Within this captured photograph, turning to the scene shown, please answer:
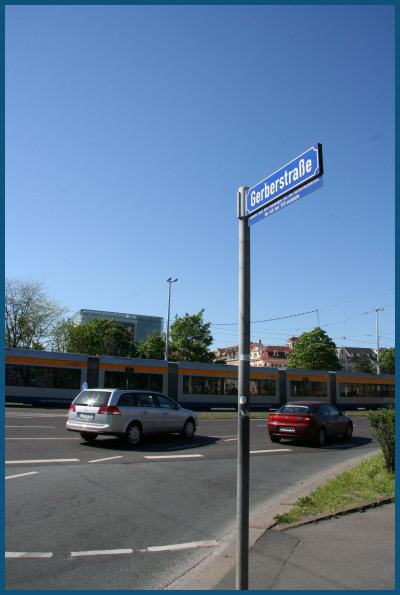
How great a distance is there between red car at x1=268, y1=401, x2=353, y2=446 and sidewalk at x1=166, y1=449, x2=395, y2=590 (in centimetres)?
826

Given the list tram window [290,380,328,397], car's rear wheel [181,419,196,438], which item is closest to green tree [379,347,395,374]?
tram window [290,380,328,397]

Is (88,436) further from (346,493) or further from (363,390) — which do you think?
(363,390)

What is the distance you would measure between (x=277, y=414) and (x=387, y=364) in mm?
90742

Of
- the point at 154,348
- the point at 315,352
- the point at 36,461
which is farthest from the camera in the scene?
the point at 154,348

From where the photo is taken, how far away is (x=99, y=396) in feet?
41.4

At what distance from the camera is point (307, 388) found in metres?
37.0

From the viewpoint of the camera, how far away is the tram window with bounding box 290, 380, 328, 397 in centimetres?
3653

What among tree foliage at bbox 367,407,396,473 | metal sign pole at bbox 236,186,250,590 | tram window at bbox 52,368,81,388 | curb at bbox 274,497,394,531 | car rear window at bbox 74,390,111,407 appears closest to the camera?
metal sign pole at bbox 236,186,250,590

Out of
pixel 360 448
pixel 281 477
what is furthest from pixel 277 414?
pixel 281 477

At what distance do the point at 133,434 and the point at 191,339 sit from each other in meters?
42.8

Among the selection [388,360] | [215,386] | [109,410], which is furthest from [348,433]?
[388,360]

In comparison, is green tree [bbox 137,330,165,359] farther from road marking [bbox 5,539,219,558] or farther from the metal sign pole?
the metal sign pole

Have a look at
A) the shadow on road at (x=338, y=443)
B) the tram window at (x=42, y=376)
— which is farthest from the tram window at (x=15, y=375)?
the shadow on road at (x=338, y=443)

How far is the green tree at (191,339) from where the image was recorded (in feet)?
179
